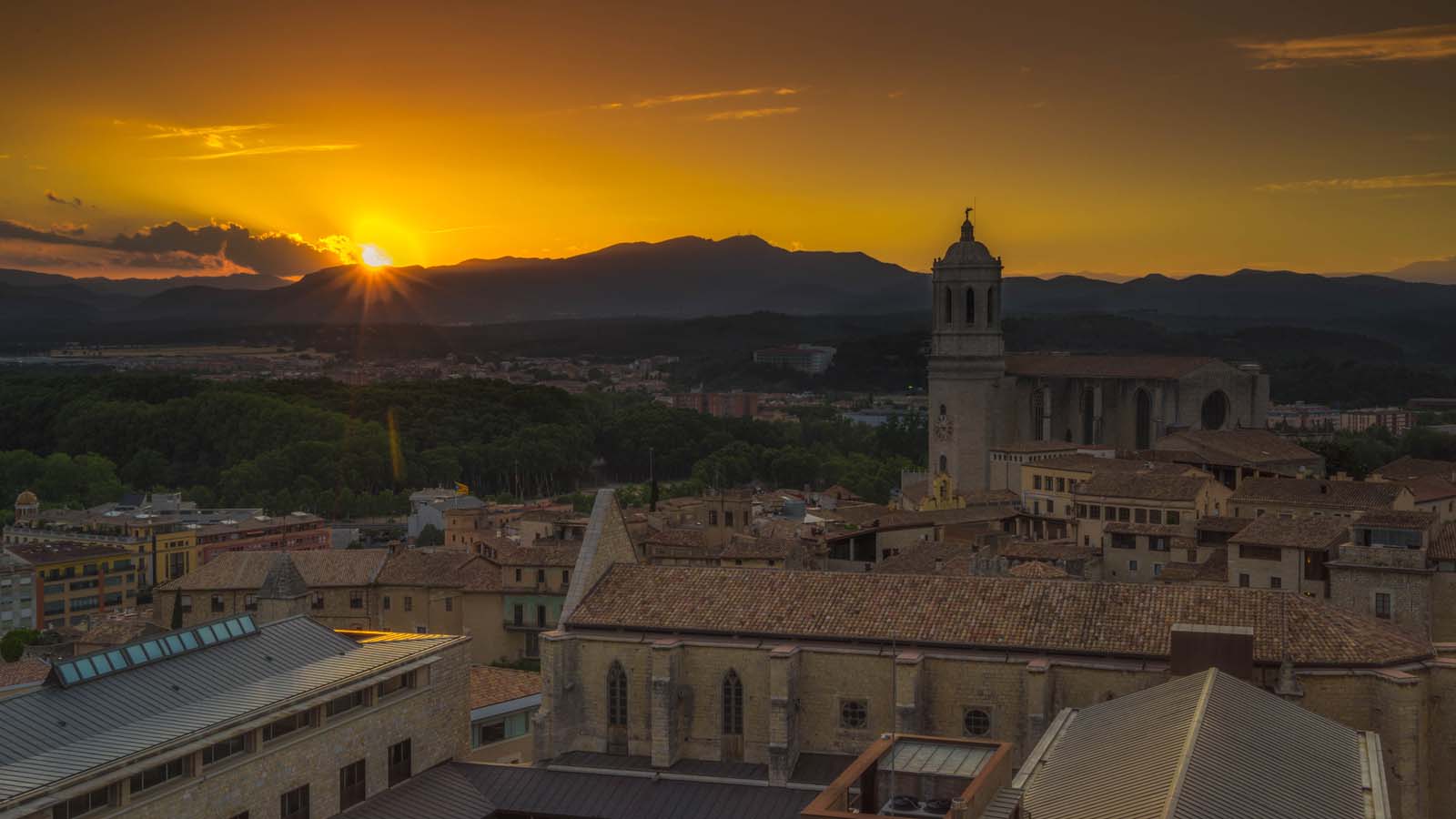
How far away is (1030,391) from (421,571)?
43.7 metres

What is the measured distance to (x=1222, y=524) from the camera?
51.5m

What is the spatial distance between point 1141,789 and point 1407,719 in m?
8.87

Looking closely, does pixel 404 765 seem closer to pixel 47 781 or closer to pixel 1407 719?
pixel 47 781

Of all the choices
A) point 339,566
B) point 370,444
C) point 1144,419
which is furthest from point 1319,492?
point 370,444

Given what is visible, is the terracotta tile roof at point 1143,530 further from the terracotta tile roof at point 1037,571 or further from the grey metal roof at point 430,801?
the grey metal roof at point 430,801

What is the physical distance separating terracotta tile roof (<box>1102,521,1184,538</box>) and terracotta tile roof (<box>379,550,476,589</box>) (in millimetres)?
25392

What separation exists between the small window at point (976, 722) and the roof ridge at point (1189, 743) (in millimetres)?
5014

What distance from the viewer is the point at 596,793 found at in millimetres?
28531

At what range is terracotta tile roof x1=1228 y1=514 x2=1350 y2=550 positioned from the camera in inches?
1610

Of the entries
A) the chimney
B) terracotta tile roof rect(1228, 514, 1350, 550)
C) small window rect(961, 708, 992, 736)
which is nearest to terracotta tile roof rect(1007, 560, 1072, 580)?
terracotta tile roof rect(1228, 514, 1350, 550)

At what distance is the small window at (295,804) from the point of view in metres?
24.9

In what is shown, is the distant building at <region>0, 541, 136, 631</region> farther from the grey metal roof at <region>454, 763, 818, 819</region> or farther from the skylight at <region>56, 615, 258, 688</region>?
the grey metal roof at <region>454, 763, 818, 819</region>

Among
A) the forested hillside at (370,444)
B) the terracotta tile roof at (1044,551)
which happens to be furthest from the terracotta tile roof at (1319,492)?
the forested hillside at (370,444)

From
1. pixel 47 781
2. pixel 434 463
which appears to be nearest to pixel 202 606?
pixel 47 781
